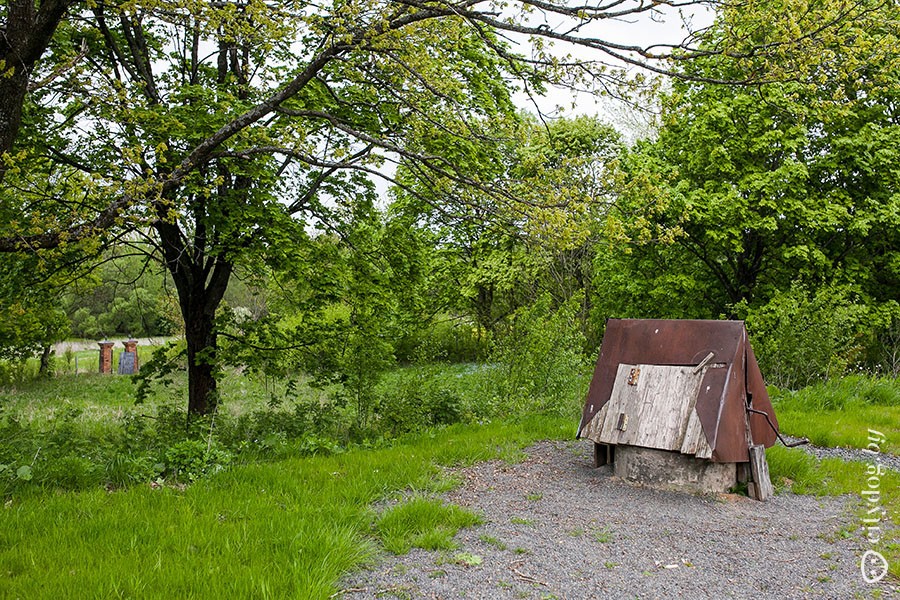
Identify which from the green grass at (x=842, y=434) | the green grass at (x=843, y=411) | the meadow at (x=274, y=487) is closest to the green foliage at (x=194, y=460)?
the meadow at (x=274, y=487)

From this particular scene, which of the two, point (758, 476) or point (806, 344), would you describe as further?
point (806, 344)

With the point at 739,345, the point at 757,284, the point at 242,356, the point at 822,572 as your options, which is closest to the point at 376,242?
the point at 242,356

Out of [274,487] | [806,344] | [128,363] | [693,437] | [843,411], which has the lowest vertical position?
[128,363]

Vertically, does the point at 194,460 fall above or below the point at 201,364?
below

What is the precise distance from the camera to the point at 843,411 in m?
9.00

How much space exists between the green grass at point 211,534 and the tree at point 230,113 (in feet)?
7.13

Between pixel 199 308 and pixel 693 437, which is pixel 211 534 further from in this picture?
pixel 199 308

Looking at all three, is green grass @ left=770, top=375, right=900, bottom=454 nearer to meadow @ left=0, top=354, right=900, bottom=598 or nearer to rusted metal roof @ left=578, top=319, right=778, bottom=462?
meadow @ left=0, top=354, right=900, bottom=598

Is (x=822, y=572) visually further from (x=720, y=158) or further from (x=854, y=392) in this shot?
(x=720, y=158)

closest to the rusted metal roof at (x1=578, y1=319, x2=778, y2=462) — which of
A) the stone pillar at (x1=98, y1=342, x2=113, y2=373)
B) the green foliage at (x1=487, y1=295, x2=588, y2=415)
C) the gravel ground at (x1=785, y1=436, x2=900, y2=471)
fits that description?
the gravel ground at (x1=785, y1=436, x2=900, y2=471)

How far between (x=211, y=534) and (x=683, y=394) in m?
4.08

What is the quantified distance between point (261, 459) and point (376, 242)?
4.54 meters

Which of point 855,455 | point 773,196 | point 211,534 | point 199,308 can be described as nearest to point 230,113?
point 199,308

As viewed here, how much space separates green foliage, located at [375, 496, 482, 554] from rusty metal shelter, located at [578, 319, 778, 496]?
5.95ft
